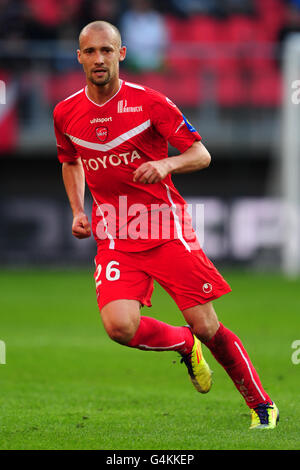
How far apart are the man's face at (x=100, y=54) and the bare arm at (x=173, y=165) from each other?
1.96 ft

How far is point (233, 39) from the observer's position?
17.8 meters

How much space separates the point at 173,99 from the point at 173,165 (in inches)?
425

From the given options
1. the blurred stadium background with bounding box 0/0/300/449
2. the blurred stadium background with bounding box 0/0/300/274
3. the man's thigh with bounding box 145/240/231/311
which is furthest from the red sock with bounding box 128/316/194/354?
the blurred stadium background with bounding box 0/0/300/274

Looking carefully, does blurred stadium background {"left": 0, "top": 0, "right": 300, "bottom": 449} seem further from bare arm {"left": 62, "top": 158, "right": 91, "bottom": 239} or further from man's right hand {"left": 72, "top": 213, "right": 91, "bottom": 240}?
man's right hand {"left": 72, "top": 213, "right": 91, "bottom": 240}

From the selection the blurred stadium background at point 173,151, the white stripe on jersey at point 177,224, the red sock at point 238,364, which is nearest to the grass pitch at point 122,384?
the blurred stadium background at point 173,151

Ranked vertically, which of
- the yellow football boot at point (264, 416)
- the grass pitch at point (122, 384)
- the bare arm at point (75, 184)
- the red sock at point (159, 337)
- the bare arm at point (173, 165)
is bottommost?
the grass pitch at point (122, 384)

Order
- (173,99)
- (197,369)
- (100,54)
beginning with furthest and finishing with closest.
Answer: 1. (173,99)
2. (197,369)
3. (100,54)

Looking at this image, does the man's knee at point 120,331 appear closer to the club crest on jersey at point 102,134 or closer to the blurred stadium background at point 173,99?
the club crest on jersey at point 102,134

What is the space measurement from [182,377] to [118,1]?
11566 millimetres

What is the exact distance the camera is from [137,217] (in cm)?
510

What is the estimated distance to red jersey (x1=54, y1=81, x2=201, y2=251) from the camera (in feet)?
16.4

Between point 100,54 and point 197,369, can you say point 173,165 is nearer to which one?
point 100,54

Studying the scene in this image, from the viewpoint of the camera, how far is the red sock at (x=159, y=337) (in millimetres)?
5059

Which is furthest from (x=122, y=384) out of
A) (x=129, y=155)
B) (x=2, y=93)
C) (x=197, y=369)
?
(x=2, y=93)
